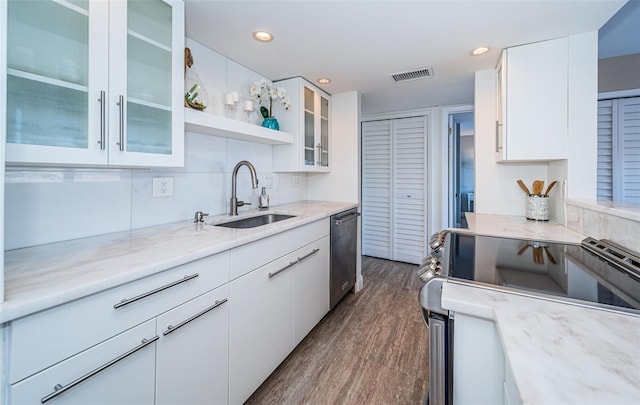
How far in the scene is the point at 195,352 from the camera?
42.8 inches

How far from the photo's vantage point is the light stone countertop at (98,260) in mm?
682

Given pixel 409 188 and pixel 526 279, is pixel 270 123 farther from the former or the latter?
pixel 409 188

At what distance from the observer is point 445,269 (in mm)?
987

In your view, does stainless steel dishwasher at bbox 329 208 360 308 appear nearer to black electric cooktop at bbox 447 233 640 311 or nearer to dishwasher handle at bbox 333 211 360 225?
dishwasher handle at bbox 333 211 360 225

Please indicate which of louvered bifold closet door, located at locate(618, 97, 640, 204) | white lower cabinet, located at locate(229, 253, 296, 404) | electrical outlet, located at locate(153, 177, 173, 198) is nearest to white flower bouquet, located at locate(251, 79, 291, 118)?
electrical outlet, located at locate(153, 177, 173, 198)

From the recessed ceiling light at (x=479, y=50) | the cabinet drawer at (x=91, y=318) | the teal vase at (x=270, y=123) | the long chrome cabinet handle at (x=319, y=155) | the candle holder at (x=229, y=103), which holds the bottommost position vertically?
the cabinet drawer at (x=91, y=318)

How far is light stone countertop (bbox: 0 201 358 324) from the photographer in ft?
2.24

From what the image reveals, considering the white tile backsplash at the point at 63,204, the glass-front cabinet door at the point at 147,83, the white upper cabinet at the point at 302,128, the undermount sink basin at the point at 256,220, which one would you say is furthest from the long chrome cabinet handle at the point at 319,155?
the white tile backsplash at the point at 63,204

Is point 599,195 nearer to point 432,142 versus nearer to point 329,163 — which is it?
point 432,142

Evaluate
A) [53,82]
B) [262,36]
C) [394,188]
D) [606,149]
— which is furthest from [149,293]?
[606,149]

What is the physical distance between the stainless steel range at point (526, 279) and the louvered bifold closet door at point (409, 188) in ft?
8.19

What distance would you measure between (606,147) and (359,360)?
10.1 ft

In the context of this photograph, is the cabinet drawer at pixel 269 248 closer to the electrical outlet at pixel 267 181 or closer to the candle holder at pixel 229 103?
the electrical outlet at pixel 267 181

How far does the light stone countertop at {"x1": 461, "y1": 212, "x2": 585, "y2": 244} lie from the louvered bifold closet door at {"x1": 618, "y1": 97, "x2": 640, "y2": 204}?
4.58ft
